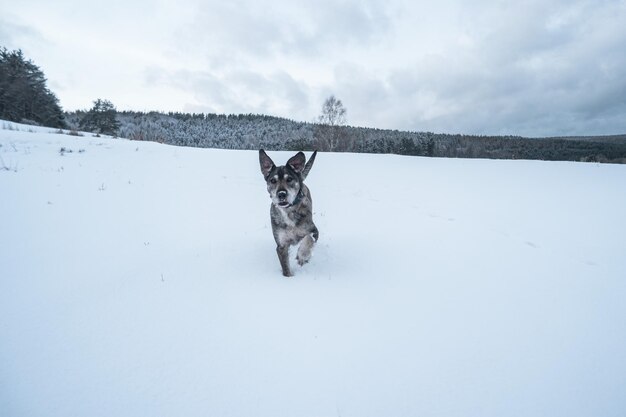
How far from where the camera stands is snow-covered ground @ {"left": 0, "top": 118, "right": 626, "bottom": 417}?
226 centimetres

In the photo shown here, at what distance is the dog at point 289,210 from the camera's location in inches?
182

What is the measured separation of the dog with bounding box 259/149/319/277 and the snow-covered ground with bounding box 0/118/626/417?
14.1 inches

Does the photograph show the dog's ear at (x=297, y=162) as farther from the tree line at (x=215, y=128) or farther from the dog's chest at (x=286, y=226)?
the tree line at (x=215, y=128)

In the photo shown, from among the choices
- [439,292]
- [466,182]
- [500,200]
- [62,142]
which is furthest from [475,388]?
[62,142]

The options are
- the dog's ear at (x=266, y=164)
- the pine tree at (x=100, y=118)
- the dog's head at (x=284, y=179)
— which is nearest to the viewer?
the dog's head at (x=284, y=179)

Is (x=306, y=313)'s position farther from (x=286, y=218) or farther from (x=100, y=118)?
(x=100, y=118)

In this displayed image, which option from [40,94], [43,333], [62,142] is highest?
[40,94]

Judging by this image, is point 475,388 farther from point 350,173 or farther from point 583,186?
point 350,173

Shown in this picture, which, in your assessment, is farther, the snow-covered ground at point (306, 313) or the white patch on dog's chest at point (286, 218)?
the white patch on dog's chest at point (286, 218)

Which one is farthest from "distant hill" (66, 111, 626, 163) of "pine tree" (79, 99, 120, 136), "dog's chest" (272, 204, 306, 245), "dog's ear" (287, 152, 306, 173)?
"dog's chest" (272, 204, 306, 245)

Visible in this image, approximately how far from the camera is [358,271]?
184 inches

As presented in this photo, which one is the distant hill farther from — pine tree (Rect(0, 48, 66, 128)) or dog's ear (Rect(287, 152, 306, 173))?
dog's ear (Rect(287, 152, 306, 173))

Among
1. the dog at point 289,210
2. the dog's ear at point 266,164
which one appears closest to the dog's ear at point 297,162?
the dog at point 289,210

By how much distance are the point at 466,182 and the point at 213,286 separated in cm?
1272
